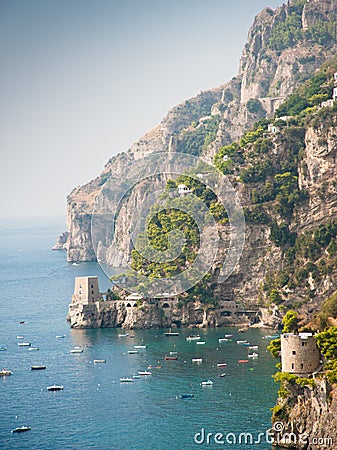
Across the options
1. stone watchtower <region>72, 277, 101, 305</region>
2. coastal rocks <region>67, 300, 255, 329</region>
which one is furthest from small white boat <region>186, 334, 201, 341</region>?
stone watchtower <region>72, 277, 101, 305</region>

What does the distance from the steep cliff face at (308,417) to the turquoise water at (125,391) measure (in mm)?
1802

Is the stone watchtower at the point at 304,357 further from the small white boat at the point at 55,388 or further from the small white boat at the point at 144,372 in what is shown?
the small white boat at the point at 55,388

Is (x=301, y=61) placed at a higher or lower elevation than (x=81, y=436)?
higher

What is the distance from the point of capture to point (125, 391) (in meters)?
86.2

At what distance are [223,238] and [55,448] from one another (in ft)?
157

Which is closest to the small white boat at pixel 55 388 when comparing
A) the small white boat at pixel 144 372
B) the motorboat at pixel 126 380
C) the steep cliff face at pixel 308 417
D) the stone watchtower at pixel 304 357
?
the motorboat at pixel 126 380

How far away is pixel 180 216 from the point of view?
120938 mm

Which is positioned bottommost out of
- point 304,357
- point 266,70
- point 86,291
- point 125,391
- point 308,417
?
point 125,391

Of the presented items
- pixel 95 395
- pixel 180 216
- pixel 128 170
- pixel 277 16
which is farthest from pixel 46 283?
pixel 95 395

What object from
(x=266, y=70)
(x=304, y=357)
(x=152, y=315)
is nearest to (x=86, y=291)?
(x=152, y=315)

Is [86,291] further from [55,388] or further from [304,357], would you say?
[304,357]

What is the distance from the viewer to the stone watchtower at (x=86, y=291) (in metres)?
114

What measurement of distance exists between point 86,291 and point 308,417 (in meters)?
50.3

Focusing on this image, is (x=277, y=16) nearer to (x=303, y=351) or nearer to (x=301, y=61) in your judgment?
(x=301, y=61)
